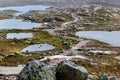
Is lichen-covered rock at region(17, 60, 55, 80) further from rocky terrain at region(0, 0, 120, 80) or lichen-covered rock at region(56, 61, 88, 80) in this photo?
lichen-covered rock at region(56, 61, 88, 80)

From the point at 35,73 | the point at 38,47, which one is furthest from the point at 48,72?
the point at 38,47

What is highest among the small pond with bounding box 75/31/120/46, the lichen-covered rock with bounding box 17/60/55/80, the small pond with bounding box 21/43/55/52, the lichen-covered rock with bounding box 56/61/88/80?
the lichen-covered rock with bounding box 17/60/55/80

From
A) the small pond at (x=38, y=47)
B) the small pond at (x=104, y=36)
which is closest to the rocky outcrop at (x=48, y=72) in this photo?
the small pond at (x=38, y=47)

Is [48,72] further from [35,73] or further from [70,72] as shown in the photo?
[70,72]

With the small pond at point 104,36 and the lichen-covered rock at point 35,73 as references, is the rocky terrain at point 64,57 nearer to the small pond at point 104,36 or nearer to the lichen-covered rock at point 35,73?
the lichen-covered rock at point 35,73

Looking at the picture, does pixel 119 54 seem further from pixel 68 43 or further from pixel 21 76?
pixel 21 76

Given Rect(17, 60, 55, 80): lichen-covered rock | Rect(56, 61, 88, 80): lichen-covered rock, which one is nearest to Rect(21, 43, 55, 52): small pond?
Rect(56, 61, 88, 80): lichen-covered rock
